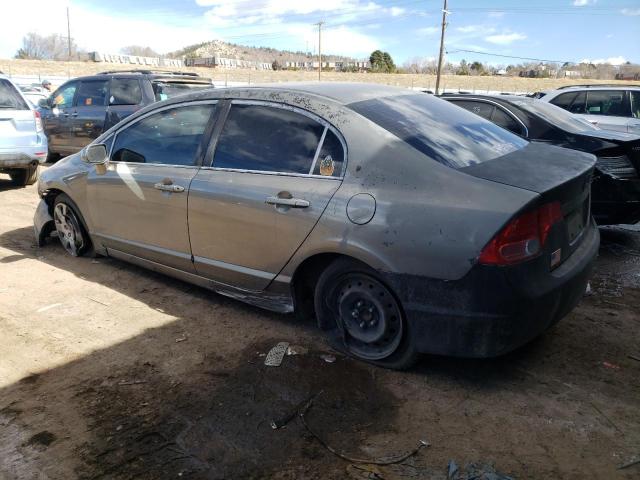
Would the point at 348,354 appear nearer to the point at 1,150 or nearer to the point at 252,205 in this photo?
the point at 252,205

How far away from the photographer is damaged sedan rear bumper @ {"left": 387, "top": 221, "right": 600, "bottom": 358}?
8.59ft

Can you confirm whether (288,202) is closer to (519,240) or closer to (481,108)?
(519,240)

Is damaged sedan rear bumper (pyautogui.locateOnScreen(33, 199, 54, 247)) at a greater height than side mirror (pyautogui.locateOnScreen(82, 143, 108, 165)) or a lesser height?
lesser

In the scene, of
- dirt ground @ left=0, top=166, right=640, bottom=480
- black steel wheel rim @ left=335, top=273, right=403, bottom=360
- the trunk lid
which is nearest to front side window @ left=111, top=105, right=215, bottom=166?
dirt ground @ left=0, top=166, right=640, bottom=480

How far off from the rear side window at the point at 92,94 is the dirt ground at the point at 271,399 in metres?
6.77

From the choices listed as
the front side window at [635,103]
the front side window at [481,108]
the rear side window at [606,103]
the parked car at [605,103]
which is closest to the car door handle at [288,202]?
the front side window at [481,108]

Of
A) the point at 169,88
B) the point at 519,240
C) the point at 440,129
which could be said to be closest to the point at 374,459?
the point at 519,240

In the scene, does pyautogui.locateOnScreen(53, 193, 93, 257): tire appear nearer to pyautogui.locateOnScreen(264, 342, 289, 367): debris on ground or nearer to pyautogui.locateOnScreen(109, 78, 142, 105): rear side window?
pyautogui.locateOnScreen(264, 342, 289, 367): debris on ground

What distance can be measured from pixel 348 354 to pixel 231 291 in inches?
41.7

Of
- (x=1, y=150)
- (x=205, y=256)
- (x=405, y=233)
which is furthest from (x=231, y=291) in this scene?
(x=1, y=150)

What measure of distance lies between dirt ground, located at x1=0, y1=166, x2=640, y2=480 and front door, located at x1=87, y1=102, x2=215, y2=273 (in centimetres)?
52

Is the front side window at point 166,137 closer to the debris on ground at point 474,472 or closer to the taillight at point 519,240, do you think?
the taillight at point 519,240

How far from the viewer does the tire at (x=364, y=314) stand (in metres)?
3.02

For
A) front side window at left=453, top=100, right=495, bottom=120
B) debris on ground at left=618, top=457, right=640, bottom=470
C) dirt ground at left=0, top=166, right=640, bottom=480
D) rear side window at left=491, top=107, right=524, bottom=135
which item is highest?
front side window at left=453, top=100, right=495, bottom=120
